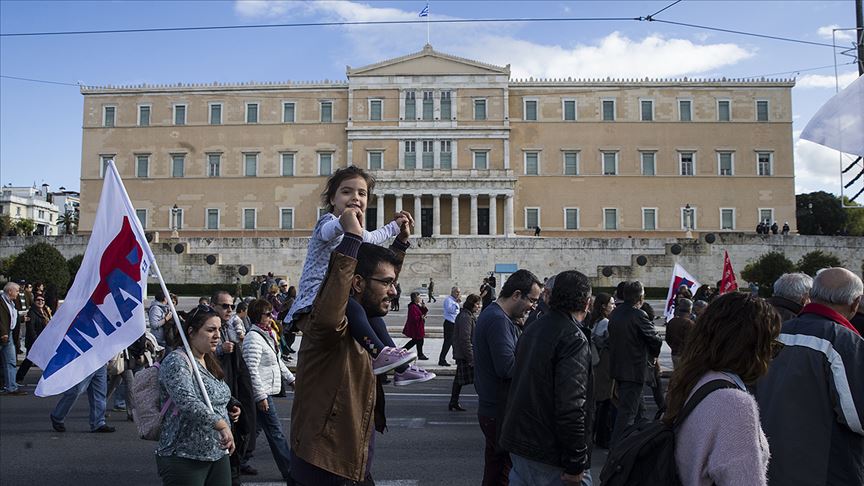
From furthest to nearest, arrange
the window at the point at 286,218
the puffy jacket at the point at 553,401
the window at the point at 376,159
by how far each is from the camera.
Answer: the window at the point at 286,218
the window at the point at 376,159
the puffy jacket at the point at 553,401

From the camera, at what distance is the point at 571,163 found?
56.7 meters

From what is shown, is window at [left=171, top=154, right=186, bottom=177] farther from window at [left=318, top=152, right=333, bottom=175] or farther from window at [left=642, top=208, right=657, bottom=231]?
window at [left=642, top=208, right=657, bottom=231]

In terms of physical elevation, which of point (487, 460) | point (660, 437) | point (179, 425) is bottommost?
point (487, 460)

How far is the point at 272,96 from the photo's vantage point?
190ft

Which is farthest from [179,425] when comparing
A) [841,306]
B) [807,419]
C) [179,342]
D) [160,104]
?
[160,104]

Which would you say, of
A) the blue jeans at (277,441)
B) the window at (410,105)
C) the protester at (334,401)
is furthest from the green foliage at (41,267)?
the protester at (334,401)

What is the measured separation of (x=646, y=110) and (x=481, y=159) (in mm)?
13597

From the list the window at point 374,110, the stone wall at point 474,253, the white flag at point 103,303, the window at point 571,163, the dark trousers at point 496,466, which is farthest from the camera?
the window at point 571,163

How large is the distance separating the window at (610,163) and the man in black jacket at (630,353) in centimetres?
5063

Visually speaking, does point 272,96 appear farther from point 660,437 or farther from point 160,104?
point 660,437

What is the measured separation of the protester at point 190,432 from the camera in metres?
4.15

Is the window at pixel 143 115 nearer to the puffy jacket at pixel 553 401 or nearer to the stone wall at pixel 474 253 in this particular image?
the stone wall at pixel 474 253

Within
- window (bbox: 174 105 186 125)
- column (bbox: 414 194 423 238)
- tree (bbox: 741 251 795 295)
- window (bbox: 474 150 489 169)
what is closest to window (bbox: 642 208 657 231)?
window (bbox: 474 150 489 169)

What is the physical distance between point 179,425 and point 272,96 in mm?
56325
